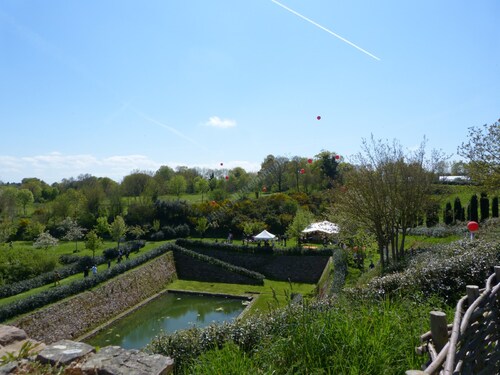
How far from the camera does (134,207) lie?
38625 millimetres

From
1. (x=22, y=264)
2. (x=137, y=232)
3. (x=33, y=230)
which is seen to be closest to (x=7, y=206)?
(x=33, y=230)

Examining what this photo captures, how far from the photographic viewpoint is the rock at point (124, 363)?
11.4ft

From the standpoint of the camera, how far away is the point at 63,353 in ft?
11.6

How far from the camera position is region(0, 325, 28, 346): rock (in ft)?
13.3

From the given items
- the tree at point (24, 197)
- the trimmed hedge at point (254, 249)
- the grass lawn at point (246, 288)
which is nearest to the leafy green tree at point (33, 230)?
the trimmed hedge at point (254, 249)

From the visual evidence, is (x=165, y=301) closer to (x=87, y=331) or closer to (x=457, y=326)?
(x=87, y=331)

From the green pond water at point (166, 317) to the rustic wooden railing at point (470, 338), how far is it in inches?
543

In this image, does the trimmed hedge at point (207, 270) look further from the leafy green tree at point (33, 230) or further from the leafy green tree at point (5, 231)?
the leafy green tree at point (33, 230)

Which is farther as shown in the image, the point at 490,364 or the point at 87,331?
the point at 87,331

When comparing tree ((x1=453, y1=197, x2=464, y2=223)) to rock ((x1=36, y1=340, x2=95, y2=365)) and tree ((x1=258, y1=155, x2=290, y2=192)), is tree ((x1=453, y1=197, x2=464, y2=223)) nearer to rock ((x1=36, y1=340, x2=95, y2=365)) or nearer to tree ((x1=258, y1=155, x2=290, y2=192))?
rock ((x1=36, y1=340, x2=95, y2=365))

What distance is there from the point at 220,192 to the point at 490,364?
43.6m

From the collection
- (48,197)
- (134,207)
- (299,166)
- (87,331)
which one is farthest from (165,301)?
(48,197)

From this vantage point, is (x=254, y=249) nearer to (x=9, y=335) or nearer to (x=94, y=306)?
(x=94, y=306)

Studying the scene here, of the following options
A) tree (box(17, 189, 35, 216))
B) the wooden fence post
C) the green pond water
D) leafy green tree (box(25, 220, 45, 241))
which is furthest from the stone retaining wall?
tree (box(17, 189, 35, 216))
